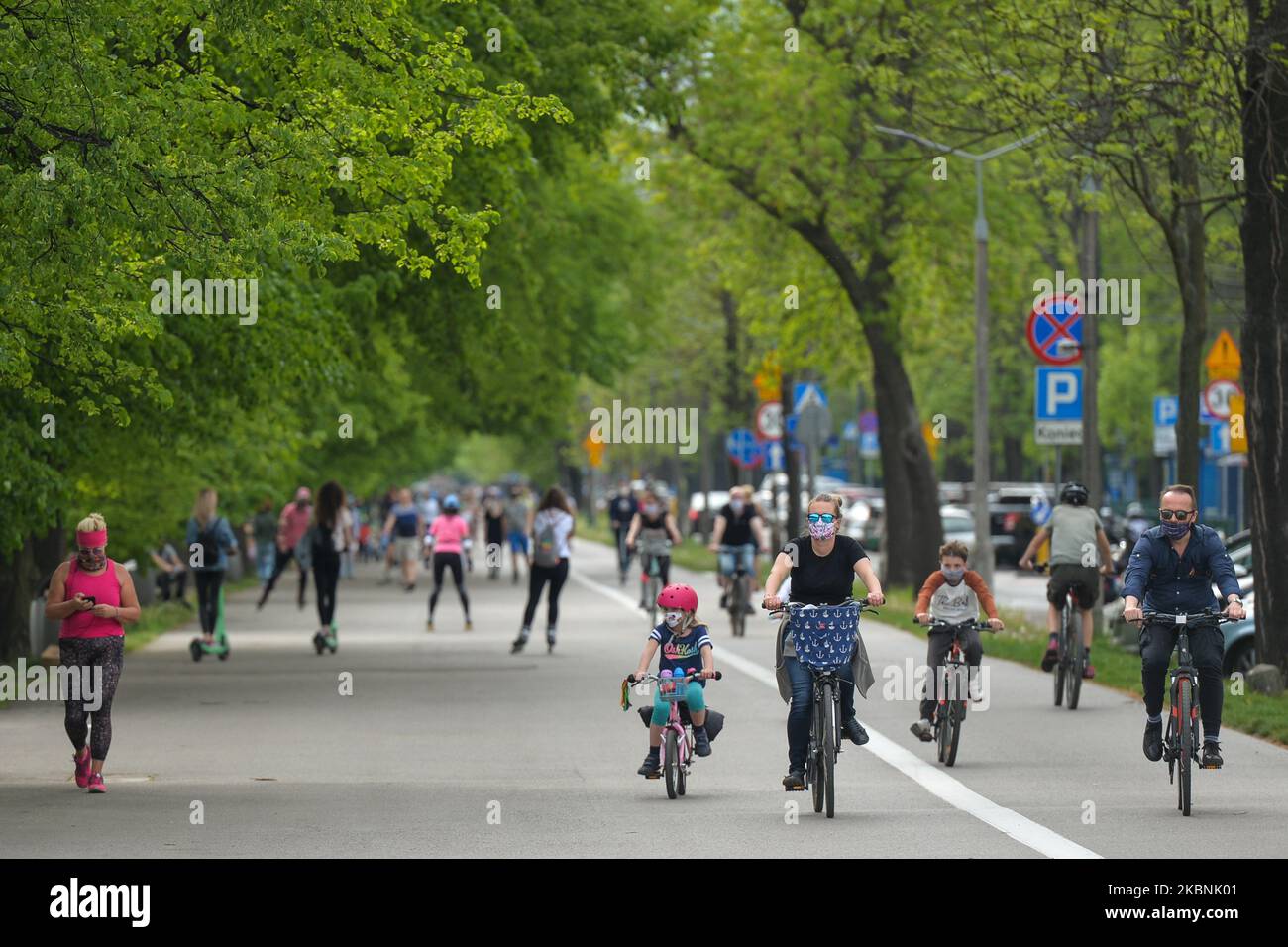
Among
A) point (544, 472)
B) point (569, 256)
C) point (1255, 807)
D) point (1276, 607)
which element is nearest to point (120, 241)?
point (1255, 807)

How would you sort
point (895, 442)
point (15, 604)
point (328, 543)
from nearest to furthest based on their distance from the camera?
point (15, 604), point (328, 543), point (895, 442)

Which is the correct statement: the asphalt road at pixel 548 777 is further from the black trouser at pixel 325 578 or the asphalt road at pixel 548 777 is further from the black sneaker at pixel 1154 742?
the black trouser at pixel 325 578

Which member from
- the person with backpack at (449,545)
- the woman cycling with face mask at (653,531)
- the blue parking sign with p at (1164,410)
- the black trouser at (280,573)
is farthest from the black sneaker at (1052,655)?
the blue parking sign with p at (1164,410)

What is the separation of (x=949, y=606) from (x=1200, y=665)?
8.16ft

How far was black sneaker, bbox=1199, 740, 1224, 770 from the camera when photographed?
39.2ft

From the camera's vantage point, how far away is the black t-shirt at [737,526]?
1096 inches

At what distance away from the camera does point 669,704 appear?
40.8ft

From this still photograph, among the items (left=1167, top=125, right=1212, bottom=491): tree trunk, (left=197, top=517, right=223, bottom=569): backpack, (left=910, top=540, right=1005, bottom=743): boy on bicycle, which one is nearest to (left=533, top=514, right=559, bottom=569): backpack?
(left=197, top=517, right=223, bottom=569): backpack

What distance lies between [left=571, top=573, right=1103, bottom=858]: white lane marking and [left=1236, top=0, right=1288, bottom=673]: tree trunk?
12.2 ft

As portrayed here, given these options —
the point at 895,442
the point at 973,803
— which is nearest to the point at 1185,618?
the point at 973,803

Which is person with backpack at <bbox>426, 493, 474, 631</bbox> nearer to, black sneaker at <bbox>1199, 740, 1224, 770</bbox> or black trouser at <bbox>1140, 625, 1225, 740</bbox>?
black trouser at <bbox>1140, 625, 1225, 740</bbox>

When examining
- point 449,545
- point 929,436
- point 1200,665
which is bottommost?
point 1200,665

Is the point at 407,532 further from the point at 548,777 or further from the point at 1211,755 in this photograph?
the point at 1211,755

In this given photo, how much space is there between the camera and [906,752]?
14703 mm
